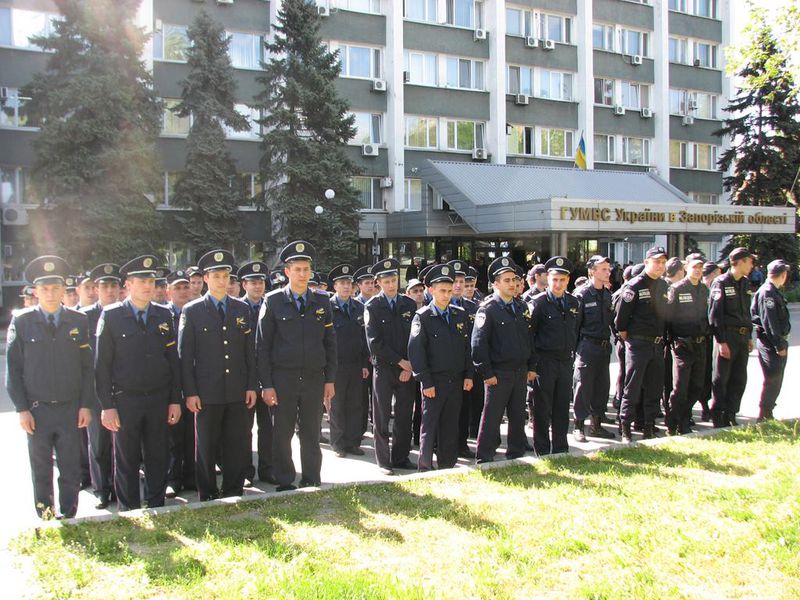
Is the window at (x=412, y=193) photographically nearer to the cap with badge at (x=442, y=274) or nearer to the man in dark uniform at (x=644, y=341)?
the man in dark uniform at (x=644, y=341)

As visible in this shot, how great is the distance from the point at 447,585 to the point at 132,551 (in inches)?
82.1

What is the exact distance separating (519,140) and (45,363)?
3075 cm

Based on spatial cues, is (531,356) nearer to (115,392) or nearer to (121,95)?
(115,392)

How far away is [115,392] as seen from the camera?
6176 millimetres

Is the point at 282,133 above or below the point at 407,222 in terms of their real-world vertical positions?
above

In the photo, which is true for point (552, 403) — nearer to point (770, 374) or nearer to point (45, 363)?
point (770, 374)

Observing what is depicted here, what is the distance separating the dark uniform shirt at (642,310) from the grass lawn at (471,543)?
209 cm

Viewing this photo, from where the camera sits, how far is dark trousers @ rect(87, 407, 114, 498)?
21.8ft

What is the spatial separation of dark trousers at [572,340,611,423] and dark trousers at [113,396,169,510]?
460cm

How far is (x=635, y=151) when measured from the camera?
37906 mm

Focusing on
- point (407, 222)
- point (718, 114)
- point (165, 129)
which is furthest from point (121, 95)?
point (718, 114)

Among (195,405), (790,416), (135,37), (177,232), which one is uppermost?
(135,37)

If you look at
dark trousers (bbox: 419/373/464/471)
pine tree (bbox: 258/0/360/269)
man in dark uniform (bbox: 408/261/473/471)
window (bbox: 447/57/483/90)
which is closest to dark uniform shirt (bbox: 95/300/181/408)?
man in dark uniform (bbox: 408/261/473/471)

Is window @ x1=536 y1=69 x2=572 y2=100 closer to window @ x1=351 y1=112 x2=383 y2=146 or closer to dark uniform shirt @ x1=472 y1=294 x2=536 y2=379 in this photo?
window @ x1=351 y1=112 x2=383 y2=146
